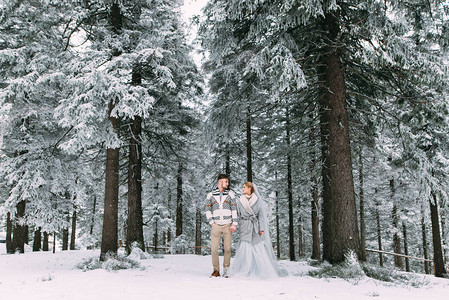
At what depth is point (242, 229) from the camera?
7.37 m

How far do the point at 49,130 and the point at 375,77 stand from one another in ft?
46.0

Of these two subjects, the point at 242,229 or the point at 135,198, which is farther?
the point at 135,198

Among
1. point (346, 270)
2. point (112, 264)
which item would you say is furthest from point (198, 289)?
point (112, 264)

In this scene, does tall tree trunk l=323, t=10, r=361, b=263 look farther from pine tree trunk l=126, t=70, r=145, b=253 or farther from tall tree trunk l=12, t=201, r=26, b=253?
tall tree trunk l=12, t=201, r=26, b=253

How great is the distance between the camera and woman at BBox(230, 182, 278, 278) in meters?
7.00

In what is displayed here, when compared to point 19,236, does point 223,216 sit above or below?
above

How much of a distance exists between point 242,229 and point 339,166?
114 inches

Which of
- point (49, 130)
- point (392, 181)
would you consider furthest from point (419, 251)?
point (49, 130)

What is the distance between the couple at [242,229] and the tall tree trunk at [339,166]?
1721 mm

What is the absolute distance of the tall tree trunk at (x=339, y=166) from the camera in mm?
7379

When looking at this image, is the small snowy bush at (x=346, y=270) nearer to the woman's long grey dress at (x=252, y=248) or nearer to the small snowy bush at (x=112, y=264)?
the woman's long grey dress at (x=252, y=248)

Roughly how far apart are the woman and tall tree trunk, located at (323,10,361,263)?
1.71 m

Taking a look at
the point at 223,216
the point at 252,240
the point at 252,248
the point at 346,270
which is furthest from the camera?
the point at 252,240

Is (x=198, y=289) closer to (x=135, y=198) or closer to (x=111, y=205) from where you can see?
(x=111, y=205)
